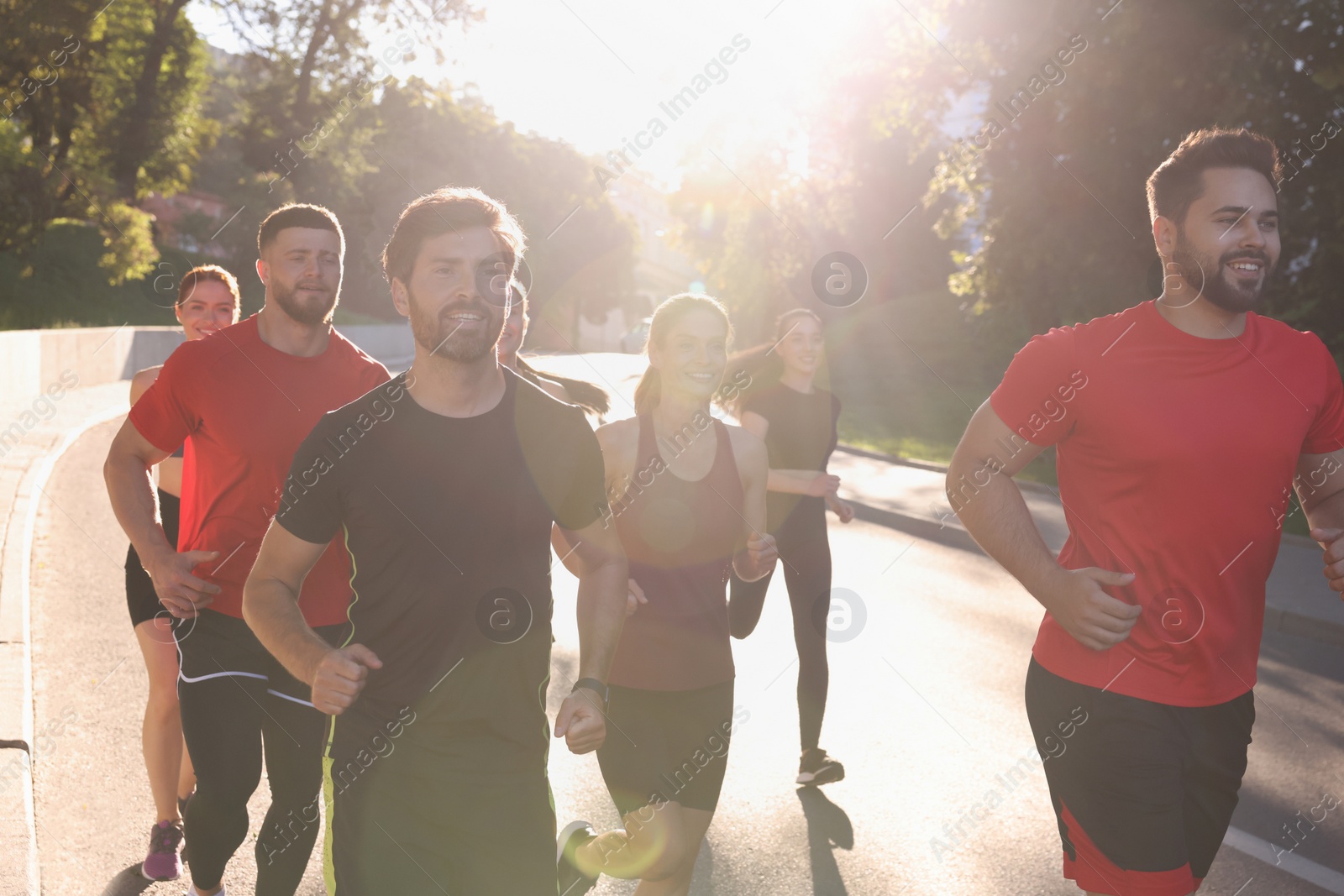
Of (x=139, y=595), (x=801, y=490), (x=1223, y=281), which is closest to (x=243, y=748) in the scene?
(x=139, y=595)

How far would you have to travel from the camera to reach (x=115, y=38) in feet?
102

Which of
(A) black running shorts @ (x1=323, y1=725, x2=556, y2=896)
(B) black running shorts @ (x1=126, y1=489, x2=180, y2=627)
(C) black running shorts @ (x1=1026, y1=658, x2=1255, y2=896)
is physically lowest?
(B) black running shorts @ (x1=126, y1=489, x2=180, y2=627)

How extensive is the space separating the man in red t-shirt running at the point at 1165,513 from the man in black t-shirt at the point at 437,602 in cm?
113

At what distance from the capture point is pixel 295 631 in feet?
8.41

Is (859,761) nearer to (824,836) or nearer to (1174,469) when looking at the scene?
(824,836)

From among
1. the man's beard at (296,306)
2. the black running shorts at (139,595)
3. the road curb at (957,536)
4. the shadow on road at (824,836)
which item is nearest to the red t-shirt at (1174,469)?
the shadow on road at (824,836)

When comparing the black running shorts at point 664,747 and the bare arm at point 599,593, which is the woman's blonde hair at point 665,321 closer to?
the black running shorts at point 664,747

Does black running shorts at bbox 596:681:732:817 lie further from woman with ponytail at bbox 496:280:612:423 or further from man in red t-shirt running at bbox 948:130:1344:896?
woman with ponytail at bbox 496:280:612:423

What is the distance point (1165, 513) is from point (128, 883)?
364cm

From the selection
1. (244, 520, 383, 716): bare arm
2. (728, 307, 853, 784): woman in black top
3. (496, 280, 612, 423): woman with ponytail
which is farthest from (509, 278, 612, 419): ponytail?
(244, 520, 383, 716): bare arm

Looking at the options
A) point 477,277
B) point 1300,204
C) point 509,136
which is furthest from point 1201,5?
point 509,136

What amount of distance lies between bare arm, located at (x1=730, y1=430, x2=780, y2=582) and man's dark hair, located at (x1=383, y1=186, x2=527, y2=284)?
1504 millimetres

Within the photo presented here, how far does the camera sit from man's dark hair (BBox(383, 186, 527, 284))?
2693 millimetres

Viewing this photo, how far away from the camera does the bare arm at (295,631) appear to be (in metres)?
2.39
